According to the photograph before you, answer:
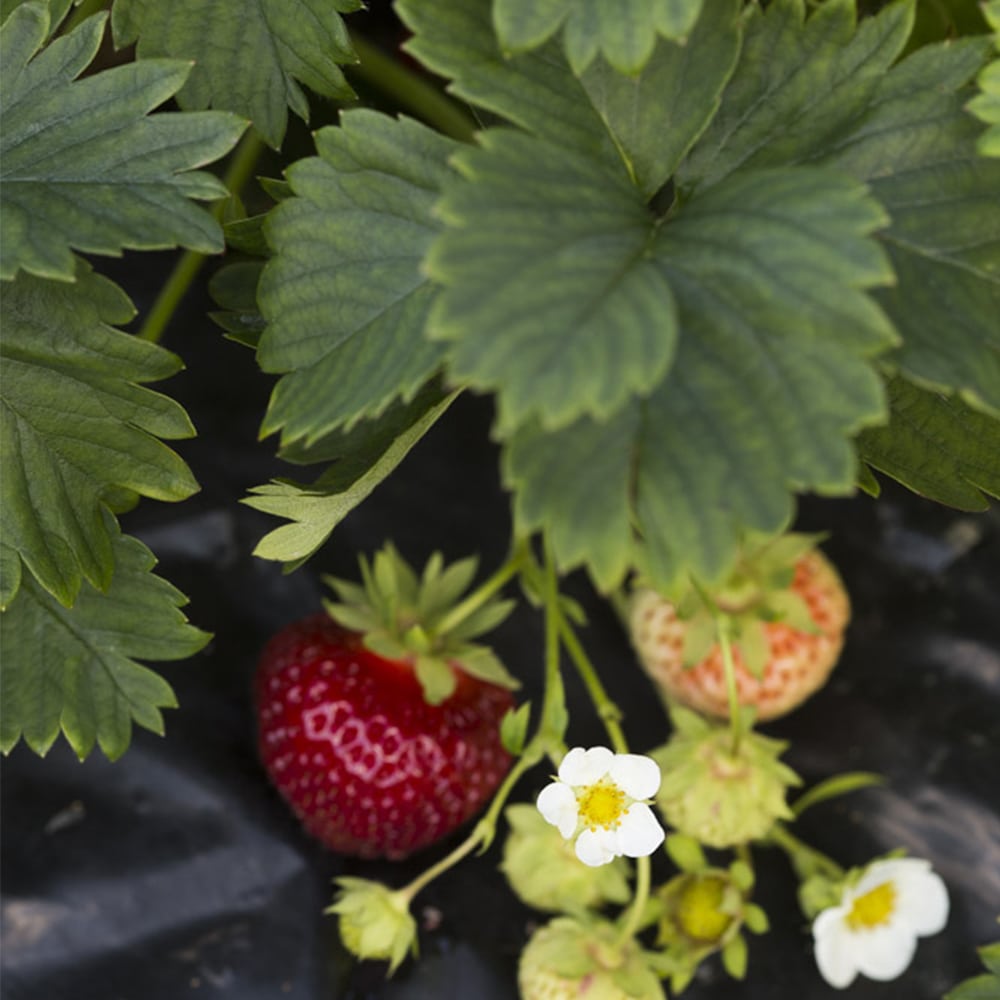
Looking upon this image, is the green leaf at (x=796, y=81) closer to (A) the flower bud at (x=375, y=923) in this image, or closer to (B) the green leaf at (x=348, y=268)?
(B) the green leaf at (x=348, y=268)

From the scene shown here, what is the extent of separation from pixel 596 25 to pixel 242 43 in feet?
0.65

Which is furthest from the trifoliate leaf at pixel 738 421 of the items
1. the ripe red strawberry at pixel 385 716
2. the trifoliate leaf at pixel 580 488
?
the ripe red strawberry at pixel 385 716

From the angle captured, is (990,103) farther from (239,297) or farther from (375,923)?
(375,923)

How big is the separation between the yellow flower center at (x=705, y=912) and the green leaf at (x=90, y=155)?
450mm

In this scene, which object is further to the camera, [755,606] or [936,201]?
[755,606]

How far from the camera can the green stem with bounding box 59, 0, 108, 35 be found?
655 mm

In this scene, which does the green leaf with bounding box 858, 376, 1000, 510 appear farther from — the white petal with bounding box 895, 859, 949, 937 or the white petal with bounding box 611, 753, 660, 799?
the white petal with bounding box 895, 859, 949, 937

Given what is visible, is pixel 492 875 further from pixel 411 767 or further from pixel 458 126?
pixel 458 126

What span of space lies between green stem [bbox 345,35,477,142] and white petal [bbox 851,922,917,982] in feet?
1.76

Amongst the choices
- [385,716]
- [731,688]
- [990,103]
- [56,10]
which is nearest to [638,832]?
[731,688]

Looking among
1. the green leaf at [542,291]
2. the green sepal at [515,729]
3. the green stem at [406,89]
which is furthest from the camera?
the green stem at [406,89]

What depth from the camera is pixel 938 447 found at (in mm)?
552

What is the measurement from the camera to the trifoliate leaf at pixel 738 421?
1.34 feet

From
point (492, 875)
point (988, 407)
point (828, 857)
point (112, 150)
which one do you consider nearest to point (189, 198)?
point (112, 150)
